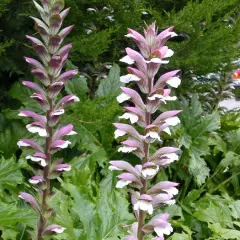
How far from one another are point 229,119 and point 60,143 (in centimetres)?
359

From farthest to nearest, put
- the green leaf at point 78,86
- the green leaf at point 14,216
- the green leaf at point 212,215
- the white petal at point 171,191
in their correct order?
the green leaf at point 78,86 < the green leaf at point 212,215 < the green leaf at point 14,216 < the white petal at point 171,191

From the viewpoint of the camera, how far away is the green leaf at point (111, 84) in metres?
4.25

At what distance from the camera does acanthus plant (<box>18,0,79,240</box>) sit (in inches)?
83.5

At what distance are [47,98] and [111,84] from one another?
2145mm

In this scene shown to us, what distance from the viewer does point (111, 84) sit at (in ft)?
14.0

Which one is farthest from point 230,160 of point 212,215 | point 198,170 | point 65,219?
point 65,219

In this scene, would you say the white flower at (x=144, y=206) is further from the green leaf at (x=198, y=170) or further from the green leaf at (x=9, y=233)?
the green leaf at (x=198, y=170)

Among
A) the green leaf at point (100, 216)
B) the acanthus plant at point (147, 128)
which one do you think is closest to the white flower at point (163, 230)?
the acanthus plant at point (147, 128)

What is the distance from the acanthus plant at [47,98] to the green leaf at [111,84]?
2047 millimetres

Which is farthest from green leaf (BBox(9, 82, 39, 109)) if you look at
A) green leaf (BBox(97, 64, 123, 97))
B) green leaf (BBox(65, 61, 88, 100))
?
green leaf (BBox(97, 64, 123, 97))

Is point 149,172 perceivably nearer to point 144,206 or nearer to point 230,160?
point 144,206

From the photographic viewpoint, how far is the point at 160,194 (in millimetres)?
1890

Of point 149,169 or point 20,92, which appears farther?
point 20,92

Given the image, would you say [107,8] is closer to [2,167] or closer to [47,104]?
[2,167]
